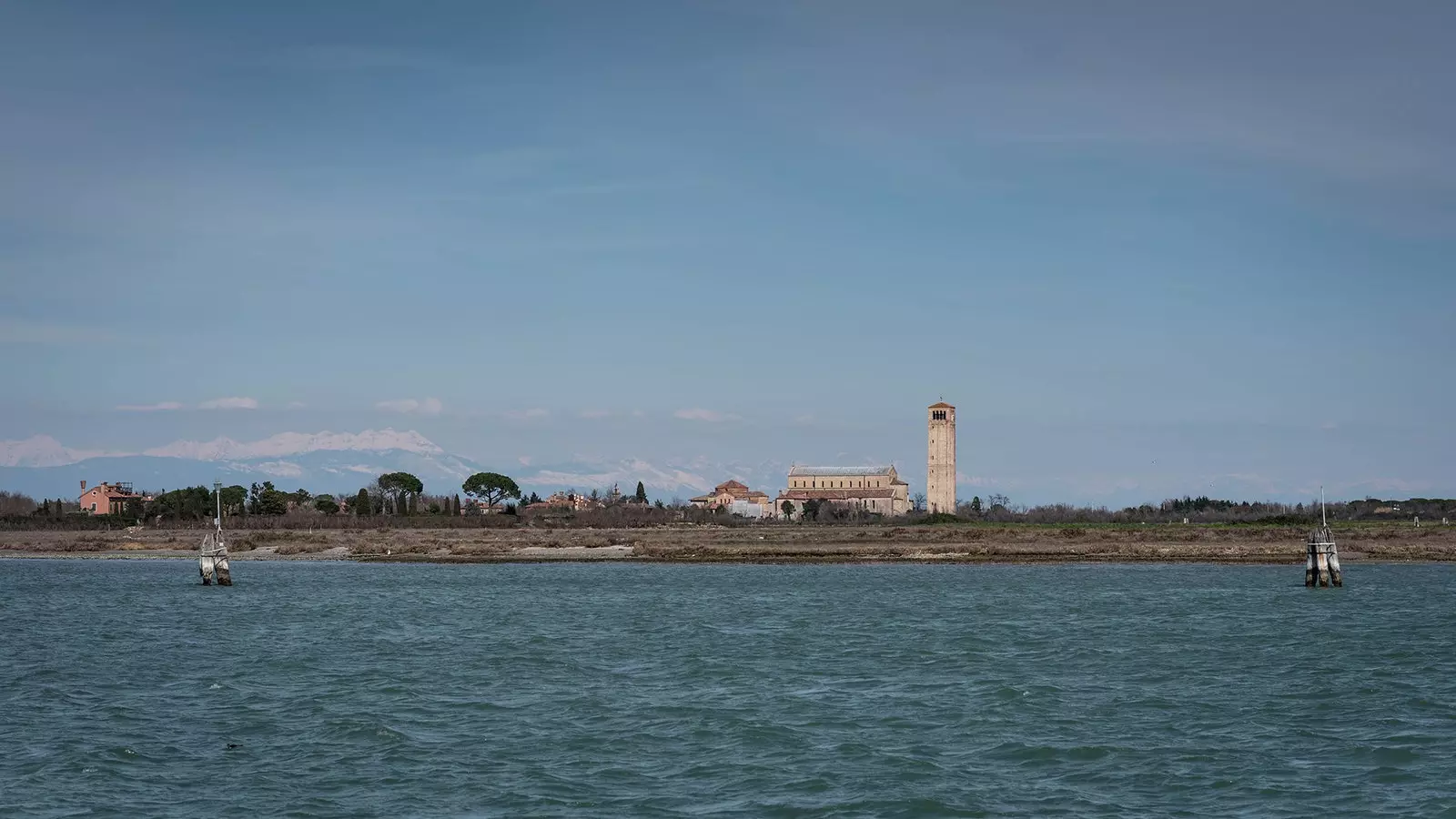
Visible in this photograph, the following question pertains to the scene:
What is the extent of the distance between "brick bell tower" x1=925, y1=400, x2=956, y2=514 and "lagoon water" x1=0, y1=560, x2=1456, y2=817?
123 metres

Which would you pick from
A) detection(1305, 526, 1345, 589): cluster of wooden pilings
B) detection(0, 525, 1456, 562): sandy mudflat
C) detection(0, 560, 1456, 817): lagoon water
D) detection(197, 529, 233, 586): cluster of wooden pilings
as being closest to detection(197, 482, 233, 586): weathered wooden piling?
detection(197, 529, 233, 586): cluster of wooden pilings

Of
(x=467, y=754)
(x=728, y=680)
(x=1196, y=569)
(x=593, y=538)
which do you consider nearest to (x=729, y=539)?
(x=593, y=538)

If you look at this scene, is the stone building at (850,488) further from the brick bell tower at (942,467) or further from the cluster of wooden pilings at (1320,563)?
the cluster of wooden pilings at (1320,563)

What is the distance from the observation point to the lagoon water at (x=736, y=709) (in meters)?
20.0

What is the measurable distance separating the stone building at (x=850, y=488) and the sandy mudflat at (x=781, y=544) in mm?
50829

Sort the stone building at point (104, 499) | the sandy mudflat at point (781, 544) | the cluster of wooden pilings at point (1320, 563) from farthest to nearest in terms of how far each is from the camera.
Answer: the stone building at point (104, 499) → the sandy mudflat at point (781, 544) → the cluster of wooden pilings at point (1320, 563)

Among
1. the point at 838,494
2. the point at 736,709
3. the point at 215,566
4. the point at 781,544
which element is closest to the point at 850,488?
the point at 838,494

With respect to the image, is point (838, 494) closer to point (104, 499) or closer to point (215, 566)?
point (104, 499)

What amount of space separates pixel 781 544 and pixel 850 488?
88.7 metres

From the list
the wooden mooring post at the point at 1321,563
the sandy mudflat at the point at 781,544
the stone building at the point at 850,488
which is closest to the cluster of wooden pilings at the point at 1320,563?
the wooden mooring post at the point at 1321,563

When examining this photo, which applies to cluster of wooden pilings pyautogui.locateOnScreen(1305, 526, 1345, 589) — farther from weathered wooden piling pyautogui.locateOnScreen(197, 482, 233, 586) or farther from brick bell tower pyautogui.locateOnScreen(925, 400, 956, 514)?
brick bell tower pyautogui.locateOnScreen(925, 400, 956, 514)

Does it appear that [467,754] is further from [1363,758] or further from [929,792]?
[1363,758]

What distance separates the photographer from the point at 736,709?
90.0 feet

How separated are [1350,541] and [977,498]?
3571 inches
